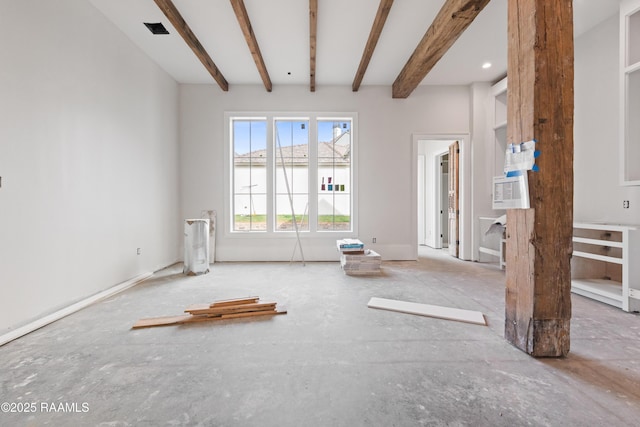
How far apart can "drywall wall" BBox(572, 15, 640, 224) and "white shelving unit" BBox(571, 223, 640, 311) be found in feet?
1.12

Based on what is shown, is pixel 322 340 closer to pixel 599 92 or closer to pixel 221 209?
pixel 221 209

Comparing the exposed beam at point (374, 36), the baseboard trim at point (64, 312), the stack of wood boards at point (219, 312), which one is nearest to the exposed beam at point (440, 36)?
the exposed beam at point (374, 36)

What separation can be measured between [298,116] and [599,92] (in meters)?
4.27

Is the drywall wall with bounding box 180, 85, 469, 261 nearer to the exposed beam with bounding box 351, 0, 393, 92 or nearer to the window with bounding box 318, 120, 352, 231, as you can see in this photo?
the window with bounding box 318, 120, 352, 231

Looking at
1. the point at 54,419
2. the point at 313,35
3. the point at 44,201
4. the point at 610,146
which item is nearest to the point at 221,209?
the point at 44,201

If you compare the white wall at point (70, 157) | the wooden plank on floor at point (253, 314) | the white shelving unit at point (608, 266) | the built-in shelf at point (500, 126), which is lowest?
the wooden plank on floor at point (253, 314)

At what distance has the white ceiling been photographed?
10.5 ft

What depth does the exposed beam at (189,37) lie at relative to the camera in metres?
3.06

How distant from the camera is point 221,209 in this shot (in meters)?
5.25

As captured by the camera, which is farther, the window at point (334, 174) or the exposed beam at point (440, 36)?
the window at point (334, 174)

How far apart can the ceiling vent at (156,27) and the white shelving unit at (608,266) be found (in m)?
5.46

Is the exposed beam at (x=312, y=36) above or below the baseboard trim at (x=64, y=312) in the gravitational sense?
above

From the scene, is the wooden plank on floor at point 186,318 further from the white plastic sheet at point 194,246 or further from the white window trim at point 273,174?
the white window trim at point 273,174

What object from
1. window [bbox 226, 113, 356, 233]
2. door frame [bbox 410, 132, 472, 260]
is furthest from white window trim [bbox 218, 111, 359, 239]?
door frame [bbox 410, 132, 472, 260]
